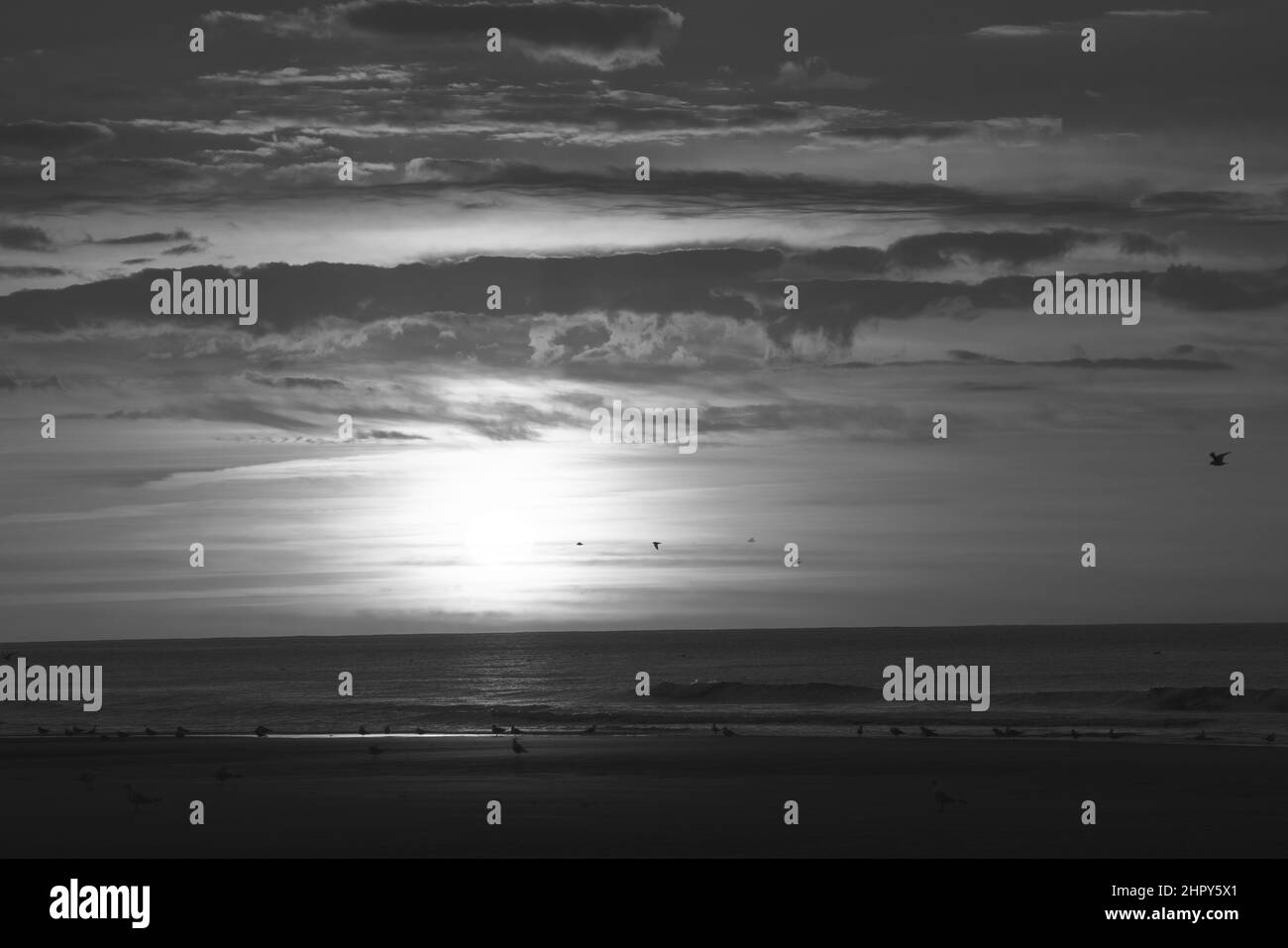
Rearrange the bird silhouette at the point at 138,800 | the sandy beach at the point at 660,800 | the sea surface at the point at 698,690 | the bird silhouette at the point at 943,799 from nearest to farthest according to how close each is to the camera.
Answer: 1. the sandy beach at the point at 660,800
2. the bird silhouette at the point at 943,799
3. the bird silhouette at the point at 138,800
4. the sea surface at the point at 698,690

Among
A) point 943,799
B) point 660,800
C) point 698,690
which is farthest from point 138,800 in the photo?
point 698,690

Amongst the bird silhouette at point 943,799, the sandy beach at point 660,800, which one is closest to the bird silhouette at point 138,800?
the sandy beach at point 660,800

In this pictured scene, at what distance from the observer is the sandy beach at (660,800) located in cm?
2253

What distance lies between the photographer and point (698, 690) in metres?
89.1

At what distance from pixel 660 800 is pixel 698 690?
61.6 metres

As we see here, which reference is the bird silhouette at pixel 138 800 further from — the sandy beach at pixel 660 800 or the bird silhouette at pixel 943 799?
the bird silhouette at pixel 943 799

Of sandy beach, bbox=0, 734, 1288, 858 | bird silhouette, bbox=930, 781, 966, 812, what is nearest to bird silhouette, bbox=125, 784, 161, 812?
sandy beach, bbox=0, 734, 1288, 858

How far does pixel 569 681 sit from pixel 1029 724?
6466 cm

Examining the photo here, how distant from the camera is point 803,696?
8350 centimetres

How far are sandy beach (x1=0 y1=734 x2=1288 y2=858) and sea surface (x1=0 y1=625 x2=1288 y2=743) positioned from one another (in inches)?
342

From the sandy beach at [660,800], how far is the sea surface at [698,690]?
28.5 feet

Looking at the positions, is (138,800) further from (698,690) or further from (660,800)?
(698,690)
